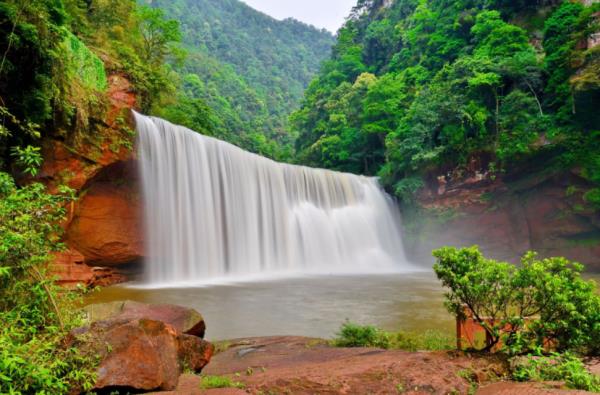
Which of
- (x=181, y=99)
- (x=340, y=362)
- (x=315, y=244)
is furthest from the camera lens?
(x=181, y=99)

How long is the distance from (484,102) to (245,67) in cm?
7552

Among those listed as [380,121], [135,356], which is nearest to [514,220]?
[380,121]

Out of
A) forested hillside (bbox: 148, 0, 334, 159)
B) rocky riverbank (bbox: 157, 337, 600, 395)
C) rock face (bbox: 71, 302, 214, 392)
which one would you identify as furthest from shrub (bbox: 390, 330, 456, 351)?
forested hillside (bbox: 148, 0, 334, 159)

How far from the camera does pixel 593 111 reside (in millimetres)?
17562

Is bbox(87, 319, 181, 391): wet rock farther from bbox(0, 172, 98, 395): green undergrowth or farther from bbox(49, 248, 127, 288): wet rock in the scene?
bbox(49, 248, 127, 288): wet rock

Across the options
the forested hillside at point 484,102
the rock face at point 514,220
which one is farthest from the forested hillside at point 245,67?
the rock face at point 514,220

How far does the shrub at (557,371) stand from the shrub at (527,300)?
0.14 meters

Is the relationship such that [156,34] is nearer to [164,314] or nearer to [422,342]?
[164,314]

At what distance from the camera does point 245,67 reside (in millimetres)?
88562

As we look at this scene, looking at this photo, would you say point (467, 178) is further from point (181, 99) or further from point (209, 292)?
point (181, 99)

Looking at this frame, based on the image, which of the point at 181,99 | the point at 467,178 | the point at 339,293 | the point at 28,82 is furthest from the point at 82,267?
the point at 467,178

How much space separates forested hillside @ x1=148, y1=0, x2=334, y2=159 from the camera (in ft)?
174

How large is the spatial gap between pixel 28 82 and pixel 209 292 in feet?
24.6

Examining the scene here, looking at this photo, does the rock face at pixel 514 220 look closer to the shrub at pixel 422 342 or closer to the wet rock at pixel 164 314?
the shrub at pixel 422 342
